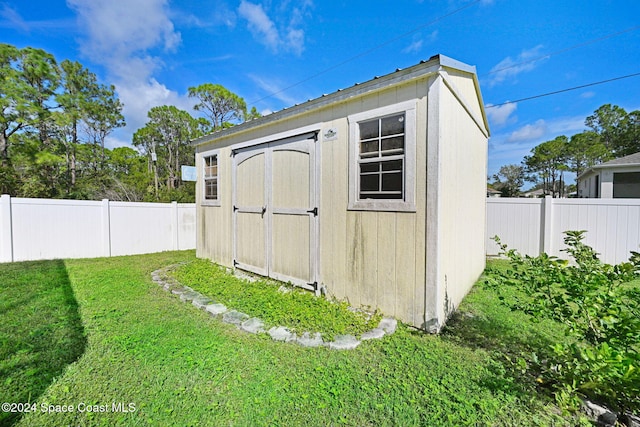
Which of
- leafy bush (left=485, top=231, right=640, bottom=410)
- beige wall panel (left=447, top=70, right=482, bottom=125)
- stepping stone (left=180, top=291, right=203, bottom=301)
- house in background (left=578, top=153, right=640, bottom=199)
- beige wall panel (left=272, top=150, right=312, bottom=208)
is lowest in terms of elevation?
stepping stone (left=180, top=291, right=203, bottom=301)

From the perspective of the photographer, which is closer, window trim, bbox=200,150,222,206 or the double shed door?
the double shed door

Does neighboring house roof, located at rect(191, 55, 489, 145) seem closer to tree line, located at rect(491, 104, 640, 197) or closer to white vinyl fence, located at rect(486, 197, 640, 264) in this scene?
white vinyl fence, located at rect(486, 197, 640, 264)

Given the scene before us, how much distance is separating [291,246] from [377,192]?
1689 mm

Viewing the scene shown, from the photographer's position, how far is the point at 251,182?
482 centimetres

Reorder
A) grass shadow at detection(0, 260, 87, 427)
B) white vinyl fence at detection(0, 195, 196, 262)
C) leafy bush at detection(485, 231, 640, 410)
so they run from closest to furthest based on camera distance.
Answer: leafy bush at detection(485, 231, 640, 410)
grass shadow at detection(0, 260, 87, 427)
white vinyl fence at detection(0, 195, 196, 262)

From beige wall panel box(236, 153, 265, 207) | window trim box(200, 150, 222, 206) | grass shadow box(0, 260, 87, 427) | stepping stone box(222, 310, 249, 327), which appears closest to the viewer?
grass shadow box(0, 260, 87, 427)

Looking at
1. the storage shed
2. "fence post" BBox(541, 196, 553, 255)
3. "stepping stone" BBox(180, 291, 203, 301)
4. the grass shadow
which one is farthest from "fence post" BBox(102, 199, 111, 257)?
"fence post" BBox(541, 196, 553, 255)

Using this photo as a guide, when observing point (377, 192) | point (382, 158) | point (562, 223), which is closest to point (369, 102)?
point (382, 158)

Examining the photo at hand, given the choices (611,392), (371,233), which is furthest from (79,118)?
(611,392)

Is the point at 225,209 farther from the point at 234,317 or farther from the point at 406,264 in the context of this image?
the point at 406,264

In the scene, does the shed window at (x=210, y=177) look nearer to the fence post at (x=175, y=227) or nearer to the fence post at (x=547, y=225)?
the fence post at (x=175, y=227)

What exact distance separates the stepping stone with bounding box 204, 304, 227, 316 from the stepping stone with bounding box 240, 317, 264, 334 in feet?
1.56

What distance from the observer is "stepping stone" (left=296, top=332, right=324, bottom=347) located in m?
2.51

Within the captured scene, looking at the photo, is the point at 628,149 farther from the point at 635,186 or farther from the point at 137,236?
the point at 137,236
